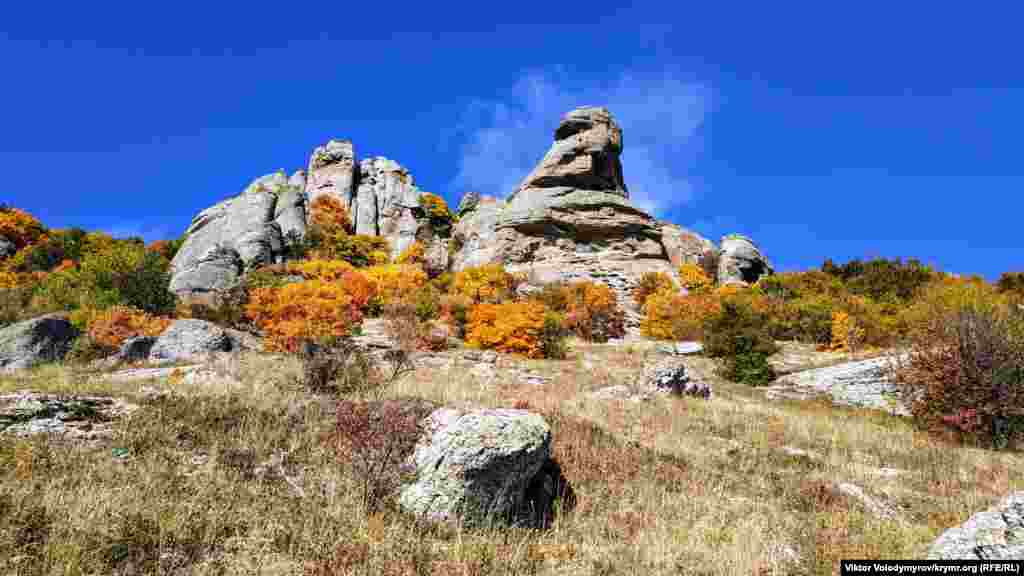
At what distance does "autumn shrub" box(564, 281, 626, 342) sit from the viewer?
1326 inches

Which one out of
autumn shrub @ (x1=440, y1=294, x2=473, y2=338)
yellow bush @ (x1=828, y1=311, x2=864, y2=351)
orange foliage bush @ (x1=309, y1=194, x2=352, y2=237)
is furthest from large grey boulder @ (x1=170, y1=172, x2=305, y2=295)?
yellow bush @ (x1=828, y1=311, x2=864, y2=351)

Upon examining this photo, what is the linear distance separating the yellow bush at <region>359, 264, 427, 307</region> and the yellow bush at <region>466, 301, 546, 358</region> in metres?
8.54

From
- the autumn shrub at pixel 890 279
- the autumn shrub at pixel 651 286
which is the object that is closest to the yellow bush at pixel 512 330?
the autumn shrub at pixel 651 286

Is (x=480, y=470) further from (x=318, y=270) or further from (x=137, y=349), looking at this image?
(x=318, y=270)

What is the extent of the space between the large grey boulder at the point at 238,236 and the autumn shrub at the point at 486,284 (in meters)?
18.2

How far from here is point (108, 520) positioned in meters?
4.25

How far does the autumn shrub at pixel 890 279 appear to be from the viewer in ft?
124

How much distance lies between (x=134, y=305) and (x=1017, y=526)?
121ft

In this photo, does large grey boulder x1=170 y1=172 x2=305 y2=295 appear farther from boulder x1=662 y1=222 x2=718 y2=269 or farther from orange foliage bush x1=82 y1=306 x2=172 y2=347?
boulder x1=662 y1=222 x2=718 y2=269

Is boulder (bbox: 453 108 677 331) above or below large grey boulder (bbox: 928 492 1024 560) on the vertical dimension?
above

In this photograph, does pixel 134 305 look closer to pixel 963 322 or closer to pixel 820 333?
pixel 963 322

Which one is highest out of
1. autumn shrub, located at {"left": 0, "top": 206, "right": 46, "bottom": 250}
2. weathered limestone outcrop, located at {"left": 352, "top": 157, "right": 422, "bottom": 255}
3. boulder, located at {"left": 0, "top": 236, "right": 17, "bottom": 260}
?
weathered limestone outcrop, located at {"left": 352, "top": 157, "right": 422, "bottom": 255}

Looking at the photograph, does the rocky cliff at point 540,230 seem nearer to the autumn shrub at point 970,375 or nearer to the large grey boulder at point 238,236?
the large grey boulder at point 238,236

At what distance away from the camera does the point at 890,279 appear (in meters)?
39.2
